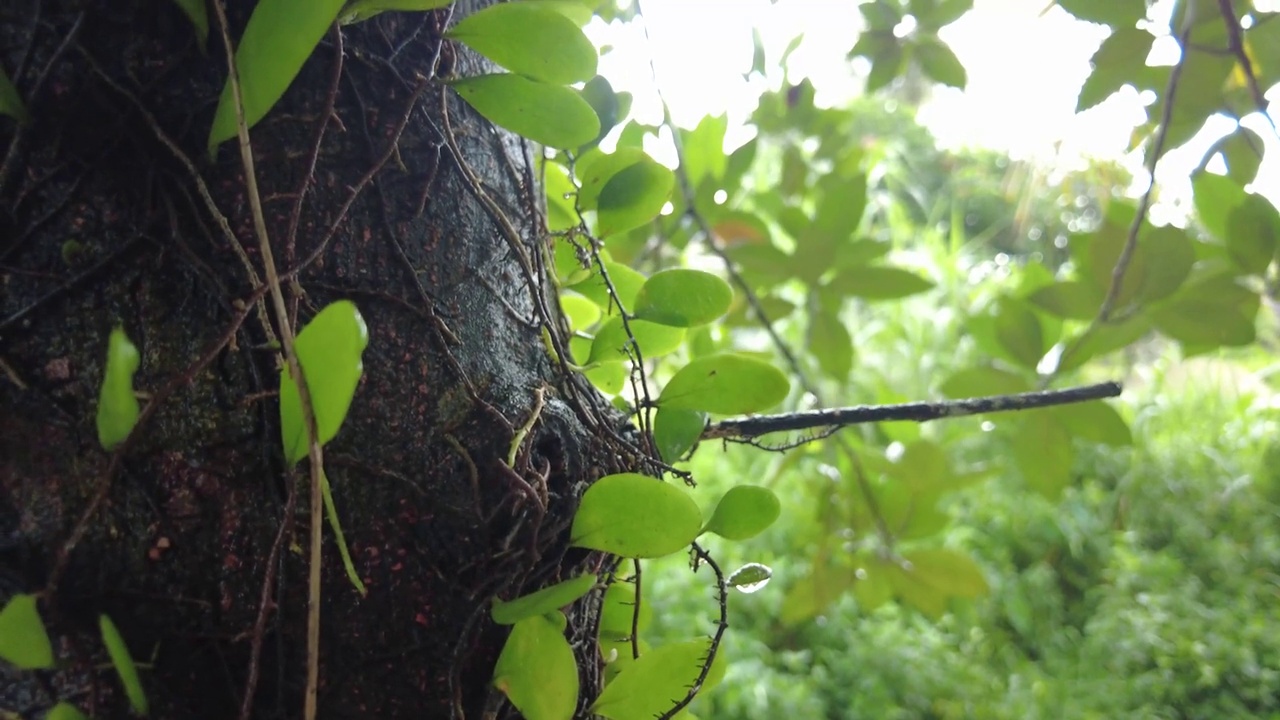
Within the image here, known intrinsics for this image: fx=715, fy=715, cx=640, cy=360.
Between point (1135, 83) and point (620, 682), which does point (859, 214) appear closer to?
point (1135, 83)

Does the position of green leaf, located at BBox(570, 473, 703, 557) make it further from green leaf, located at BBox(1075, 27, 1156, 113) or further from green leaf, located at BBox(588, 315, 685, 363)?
green leaf, located at BBox(1075, 27, 1156, 113)

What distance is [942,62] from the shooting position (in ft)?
2.83

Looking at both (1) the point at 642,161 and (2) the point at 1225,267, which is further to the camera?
(2) the point at 1225,267

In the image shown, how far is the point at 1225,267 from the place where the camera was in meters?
0.71

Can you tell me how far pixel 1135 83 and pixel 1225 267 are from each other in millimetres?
A: 226

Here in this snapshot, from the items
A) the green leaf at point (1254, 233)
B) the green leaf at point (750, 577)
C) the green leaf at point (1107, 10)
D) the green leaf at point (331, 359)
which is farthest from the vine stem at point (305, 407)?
the green leaf at point (1254, 233)

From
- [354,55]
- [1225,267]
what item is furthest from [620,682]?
[1225,267]

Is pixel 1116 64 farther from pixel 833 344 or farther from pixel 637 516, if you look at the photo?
pixel 637 516

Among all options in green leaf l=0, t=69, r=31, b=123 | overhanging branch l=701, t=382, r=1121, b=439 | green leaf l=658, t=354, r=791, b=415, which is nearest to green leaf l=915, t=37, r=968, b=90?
overhanging branch l=701, t=382, r=1121, b=439

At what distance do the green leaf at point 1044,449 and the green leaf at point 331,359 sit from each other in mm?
674

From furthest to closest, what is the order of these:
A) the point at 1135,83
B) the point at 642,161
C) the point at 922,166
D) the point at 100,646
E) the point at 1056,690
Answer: the point at 922,166 → the point at 1056,690 → the point at 1135,83 → the point at 642,161 → the point at 100,646

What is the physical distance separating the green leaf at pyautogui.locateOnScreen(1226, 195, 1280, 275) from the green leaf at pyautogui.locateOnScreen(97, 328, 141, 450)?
80 cm

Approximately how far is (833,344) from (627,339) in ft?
1.65

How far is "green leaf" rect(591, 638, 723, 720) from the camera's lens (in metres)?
0.33
